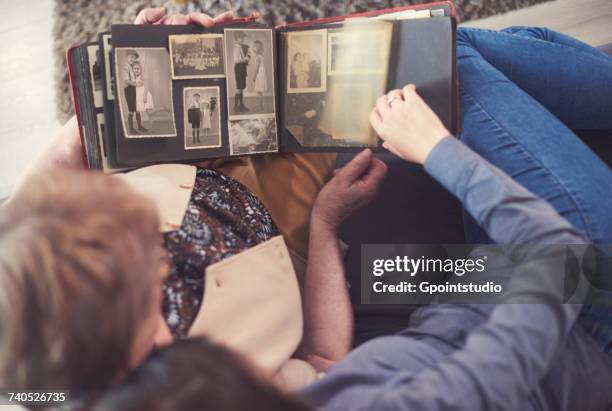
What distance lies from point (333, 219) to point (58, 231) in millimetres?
490

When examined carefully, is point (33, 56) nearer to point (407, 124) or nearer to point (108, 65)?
point (108, 65)

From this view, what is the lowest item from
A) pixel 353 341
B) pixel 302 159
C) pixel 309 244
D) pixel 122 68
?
pixel 353 341

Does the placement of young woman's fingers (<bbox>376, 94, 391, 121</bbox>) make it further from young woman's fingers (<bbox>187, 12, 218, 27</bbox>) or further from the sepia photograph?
young woman's fingers (<bbox>187, 12, 218, 27</bbox>)

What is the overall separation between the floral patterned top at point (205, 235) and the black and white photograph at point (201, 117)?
0.05m

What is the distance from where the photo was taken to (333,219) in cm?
84

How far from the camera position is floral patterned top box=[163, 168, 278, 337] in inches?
25.1

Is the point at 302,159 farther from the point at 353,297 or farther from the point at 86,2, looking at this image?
the point at 86,2

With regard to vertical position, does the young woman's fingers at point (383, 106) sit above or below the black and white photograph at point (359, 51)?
below

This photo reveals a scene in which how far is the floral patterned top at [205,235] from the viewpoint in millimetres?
638

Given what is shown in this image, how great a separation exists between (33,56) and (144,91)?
0.88 metres

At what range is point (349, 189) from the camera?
83 centimetres

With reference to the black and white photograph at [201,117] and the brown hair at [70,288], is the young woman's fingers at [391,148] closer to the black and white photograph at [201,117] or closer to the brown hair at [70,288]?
the black and white photograph at [201,117]

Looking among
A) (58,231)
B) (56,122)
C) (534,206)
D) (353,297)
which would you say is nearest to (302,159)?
(353,297)

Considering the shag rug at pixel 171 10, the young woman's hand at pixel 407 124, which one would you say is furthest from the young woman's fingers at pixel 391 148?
the shag rug at pixel 171 10
